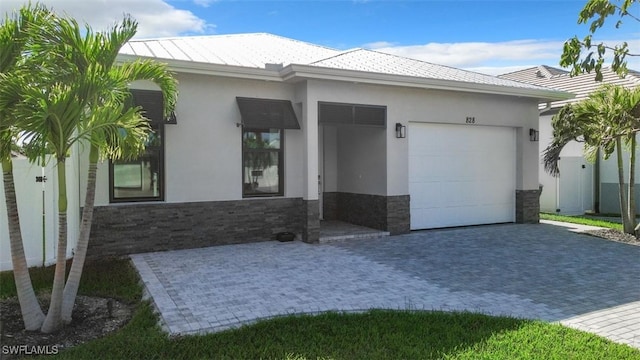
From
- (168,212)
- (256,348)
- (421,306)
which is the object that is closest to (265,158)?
(168,212)

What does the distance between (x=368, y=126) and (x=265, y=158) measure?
8.78ft

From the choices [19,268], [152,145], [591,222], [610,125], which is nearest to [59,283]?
[19,268]

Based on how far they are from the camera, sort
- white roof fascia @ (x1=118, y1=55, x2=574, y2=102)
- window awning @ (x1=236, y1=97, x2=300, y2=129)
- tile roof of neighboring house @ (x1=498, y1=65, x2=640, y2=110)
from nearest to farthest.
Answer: white roof fascia @ (x1=118, y1=55, x2=574, y2=102) → window awning @ (x1=236, y1=97, x2=300, y2=129) → tile roof of neighboring house @ (x1=498, y1=65, x2=640, y2=110)

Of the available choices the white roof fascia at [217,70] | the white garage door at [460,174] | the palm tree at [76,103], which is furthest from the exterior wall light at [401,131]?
the palm tree at [76,103]

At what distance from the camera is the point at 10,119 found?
4.55 m

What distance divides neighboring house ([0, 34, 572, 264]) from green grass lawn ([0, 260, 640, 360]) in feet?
13.8

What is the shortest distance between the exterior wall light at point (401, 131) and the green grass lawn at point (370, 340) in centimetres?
623

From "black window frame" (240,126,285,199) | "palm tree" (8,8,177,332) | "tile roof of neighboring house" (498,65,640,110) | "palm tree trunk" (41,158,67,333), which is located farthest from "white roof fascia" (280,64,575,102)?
"palm tree trunk" (41,158,67,333)

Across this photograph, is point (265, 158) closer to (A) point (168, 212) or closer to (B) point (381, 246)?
(A) point (168, 212)

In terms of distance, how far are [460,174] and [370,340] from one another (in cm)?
843

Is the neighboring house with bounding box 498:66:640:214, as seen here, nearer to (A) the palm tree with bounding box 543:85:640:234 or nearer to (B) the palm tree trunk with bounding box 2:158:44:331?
(A) the palm tree with bounding box 543:85:640:234

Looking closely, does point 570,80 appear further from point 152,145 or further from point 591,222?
point 152,145

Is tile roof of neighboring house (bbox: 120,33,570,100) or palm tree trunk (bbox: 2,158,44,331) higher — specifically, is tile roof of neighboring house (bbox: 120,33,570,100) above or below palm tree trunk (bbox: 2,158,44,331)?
above

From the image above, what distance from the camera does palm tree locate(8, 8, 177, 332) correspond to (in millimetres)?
4418
